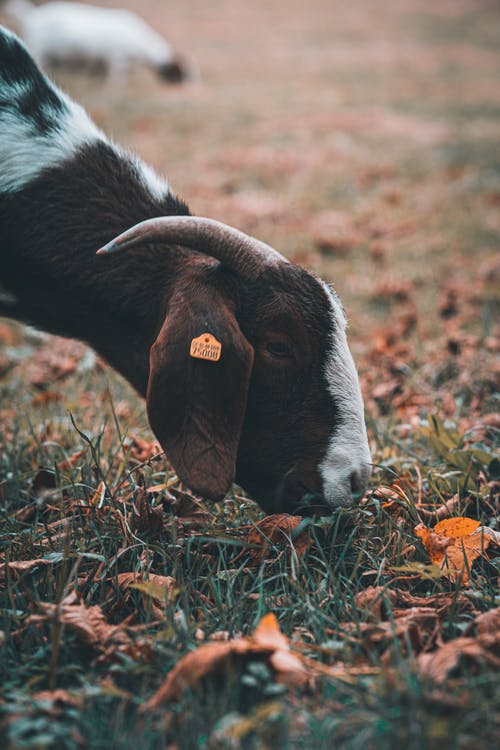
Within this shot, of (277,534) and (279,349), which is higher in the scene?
(279,349)

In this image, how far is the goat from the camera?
2056 cm

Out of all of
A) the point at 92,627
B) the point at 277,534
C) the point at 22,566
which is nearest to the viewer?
the point at 92,627

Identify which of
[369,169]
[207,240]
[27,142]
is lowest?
[207,240]

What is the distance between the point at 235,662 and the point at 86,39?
2160 centimetres

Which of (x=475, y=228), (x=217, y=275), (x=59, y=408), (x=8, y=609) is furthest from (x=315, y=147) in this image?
(x=8, y=609)

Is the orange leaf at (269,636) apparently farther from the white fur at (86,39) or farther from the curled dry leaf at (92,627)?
the white fur at (86,39)

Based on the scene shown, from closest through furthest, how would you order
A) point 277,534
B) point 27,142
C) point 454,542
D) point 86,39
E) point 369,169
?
1. point 454,542
2. point 277,534
3. point 27,142
4. point 369,169
5. point 86,39

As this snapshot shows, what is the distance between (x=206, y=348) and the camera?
253 centimetres

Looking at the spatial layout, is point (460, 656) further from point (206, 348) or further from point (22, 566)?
point (22, 566)

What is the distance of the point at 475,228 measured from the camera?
7516 mm

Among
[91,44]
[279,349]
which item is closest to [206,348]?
[279,349]

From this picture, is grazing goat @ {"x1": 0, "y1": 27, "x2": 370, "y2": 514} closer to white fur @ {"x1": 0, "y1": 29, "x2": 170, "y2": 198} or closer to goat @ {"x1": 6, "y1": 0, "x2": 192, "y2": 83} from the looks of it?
white fur @ {"x1": 0, "y1": 29, "x2": 170, "y2": 198}

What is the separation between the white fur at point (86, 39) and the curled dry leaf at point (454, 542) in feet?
66.4

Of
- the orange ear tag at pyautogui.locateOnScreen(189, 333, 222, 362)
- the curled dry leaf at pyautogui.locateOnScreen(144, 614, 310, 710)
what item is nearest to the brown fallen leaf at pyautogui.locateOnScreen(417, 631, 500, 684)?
the curled dry leaf at pyautogui.locateOnScreen(144, 614, 310, 710)
